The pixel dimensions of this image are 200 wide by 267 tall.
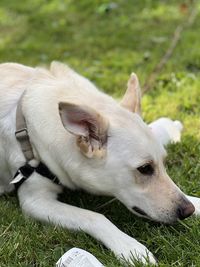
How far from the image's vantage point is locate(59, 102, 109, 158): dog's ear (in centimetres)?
308

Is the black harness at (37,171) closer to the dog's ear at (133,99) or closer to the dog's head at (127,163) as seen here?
the dog's head at (127,163)

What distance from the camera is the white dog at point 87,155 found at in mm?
3146

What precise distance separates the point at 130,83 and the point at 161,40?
3.40 meters

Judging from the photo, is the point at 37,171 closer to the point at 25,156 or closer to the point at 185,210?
the point at 25,156

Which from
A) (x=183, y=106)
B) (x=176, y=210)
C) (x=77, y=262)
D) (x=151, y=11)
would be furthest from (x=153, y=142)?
(x=151, y=11)

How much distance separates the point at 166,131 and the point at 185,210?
140 cm

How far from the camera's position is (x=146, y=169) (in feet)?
10.5

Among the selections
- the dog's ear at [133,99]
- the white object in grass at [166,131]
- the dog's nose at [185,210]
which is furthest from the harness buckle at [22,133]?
the white object in grass at [166,131]

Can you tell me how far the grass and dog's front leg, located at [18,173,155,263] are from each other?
58 mm

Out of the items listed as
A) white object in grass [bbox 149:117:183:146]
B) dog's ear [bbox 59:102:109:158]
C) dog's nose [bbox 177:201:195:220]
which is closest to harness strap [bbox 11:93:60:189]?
dog's ear [bbox 59:102:109:158]

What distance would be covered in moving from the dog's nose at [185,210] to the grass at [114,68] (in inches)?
3.8

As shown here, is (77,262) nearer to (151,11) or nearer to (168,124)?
(168,124)

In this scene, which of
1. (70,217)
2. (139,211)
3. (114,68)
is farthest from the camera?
(114,68)

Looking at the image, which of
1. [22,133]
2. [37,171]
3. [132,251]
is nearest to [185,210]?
[132,251]
